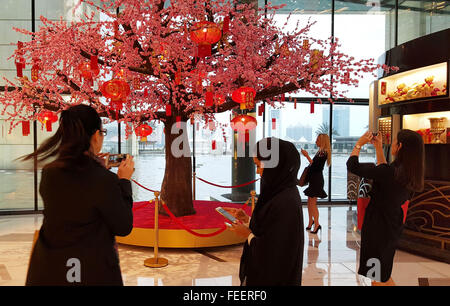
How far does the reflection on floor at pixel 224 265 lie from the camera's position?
3.91 metres

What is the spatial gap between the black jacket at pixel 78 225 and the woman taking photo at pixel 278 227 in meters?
0.68

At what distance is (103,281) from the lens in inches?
60.6

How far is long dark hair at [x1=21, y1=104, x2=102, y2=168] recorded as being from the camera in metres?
1.47

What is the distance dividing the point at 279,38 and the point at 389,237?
4.27m

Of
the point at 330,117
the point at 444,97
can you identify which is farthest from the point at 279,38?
the point at 330,117

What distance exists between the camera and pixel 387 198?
266cm

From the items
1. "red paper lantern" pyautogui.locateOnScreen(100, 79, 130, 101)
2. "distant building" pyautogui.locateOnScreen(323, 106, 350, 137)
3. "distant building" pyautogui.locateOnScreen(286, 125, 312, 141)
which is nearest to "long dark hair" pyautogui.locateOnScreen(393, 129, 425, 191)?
"red paper lantern" pyautogui.locateOnScreen(100, 79, 130, 101)

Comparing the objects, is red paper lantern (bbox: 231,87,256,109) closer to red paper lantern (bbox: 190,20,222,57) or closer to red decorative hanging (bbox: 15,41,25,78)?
red paper lantern (bbox: 190,20,222,57)

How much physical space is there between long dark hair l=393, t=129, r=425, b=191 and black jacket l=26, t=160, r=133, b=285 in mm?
1987

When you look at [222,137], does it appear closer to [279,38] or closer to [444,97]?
[279,38]

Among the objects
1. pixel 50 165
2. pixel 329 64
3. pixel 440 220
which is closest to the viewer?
pixel 50 165

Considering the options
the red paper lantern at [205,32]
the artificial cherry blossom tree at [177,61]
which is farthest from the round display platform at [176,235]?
the red paper lantern at [205,32]

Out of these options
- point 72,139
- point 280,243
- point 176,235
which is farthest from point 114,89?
point 280,243

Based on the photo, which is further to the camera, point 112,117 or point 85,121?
point 112,117
